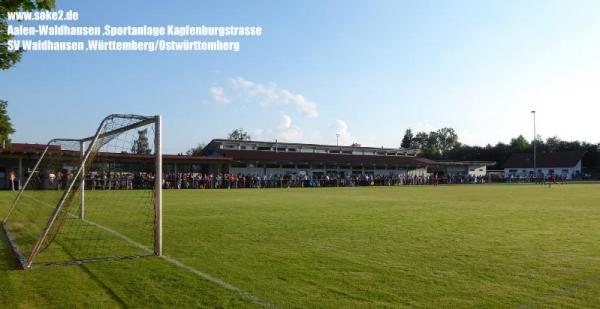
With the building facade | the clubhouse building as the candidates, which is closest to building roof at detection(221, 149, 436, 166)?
the clubhouse building

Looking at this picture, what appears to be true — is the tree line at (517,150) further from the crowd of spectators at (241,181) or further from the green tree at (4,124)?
the green tree at (4,124)

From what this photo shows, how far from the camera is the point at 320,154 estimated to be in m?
58.0

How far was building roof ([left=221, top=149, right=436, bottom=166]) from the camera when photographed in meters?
50.3

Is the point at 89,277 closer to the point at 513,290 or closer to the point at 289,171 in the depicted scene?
the point at 513,290

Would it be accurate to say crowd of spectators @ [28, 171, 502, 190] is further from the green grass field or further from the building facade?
the building facade

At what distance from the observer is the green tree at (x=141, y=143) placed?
10.1 metres

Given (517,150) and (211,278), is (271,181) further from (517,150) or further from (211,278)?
(517,150)

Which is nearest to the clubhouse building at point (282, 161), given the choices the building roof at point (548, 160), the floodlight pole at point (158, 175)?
the building roof at point (548, 160)

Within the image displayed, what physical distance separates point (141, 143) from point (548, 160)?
91998 millimetres

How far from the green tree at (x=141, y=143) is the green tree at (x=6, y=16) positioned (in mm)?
3156

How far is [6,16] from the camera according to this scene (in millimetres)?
11281

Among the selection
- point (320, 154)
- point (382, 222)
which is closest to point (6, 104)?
point (382, 222)

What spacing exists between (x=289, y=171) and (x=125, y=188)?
21.5 metres

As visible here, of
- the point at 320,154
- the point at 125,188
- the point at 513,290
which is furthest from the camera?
the point at 320,154
